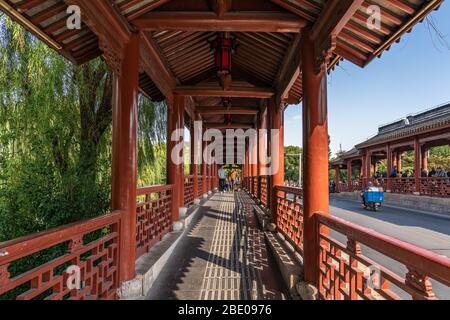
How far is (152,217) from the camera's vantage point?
14.8 ft

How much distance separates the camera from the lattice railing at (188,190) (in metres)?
8.13

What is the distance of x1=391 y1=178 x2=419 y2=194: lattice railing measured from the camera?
47.5 ft

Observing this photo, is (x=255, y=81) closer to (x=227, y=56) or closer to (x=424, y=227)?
(x=227, y=56)

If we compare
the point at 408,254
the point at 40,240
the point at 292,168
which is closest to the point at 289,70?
the point at 408,254

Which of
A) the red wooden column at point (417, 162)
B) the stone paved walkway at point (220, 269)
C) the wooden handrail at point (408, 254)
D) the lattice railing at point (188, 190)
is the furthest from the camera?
the red wooden column at point (417, 162)

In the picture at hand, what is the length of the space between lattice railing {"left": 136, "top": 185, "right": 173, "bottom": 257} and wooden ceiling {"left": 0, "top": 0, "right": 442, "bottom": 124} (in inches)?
66.8

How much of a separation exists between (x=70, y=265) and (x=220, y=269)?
2.16 meters

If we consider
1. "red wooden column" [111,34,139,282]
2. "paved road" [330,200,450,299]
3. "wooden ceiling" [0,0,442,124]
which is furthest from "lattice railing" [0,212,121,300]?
"paved road" [330,200,450,299]

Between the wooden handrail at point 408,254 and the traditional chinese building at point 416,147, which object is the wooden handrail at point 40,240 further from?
the traditional chinese building at point 416,147

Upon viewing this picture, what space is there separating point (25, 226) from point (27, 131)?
1.35 m

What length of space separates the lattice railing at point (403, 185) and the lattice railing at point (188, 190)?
10.4 m

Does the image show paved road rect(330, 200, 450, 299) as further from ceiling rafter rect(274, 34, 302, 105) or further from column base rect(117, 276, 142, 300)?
column base rect(117, 276, 142, 300)

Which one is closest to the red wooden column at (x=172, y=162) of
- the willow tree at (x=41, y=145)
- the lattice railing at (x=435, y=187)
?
the willow tree at (x=41, y=145)

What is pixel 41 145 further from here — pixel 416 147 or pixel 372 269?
pixel 416 147
